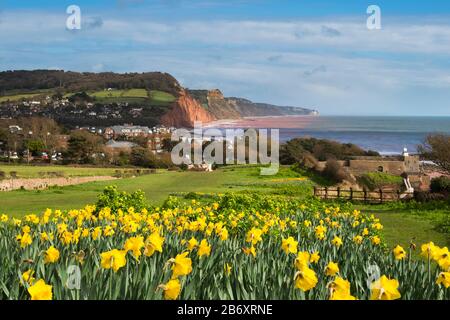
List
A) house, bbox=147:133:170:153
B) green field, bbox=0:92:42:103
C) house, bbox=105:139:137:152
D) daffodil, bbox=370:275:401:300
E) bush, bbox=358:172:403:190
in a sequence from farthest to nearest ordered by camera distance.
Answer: green field, bbox=0:92:42:103
house, bbox=147:133:170:153
house, bbox=105:139:137:152
bush, bbox=358:172:403:190
daffodil, bbox=370:275:401:300

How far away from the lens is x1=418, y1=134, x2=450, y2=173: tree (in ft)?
71.2

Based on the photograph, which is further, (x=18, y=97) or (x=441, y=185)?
(x=18, y=97)

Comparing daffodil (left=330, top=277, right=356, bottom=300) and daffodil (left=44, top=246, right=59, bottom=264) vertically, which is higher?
daffodil (left=330, top=277, right=356, bottom=300)

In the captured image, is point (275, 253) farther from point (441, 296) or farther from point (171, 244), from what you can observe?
point (441, 296)

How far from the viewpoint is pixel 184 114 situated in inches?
4031

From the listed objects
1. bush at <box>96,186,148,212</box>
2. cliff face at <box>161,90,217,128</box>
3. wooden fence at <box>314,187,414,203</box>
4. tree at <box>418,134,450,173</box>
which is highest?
cliff face at <box>161,90,217,128</box>

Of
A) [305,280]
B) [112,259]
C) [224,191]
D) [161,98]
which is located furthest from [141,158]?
[305,280]

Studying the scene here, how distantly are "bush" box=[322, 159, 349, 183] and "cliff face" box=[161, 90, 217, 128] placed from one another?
57.3 meters

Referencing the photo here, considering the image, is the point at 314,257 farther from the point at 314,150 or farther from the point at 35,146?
the point at 35,146

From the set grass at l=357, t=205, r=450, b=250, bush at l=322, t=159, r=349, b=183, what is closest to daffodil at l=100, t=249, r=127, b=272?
grass at l=357, t=205, r=450, b=250

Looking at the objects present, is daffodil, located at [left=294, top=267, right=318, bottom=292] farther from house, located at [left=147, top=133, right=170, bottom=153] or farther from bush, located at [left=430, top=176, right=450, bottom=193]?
house, located at [left=147, top=133, right=170, bottom=153]

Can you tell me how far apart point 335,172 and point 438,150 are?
1505cm

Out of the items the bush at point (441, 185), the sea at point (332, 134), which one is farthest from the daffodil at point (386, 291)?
the sea at point (332, 134)
